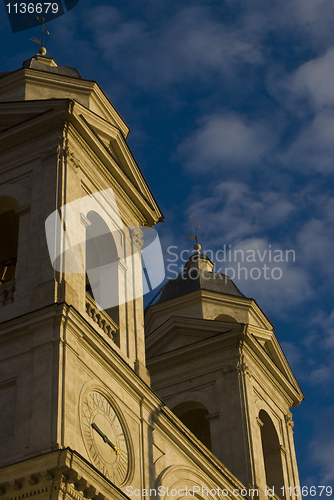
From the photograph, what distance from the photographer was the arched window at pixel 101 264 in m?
22.9

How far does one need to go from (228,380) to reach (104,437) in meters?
11.6

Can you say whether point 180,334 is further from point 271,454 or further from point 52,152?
point 52,152

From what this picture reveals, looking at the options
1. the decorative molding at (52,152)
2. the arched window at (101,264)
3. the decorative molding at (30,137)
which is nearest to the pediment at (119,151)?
the decorative molding at (30,137)

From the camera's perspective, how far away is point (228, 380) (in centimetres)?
3003

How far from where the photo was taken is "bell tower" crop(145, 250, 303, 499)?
1138 inches

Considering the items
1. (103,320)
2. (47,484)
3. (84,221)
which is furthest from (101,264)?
(47,484)

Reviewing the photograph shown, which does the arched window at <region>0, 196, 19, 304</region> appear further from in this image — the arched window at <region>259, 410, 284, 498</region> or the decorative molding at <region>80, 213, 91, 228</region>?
the arched window at <region>259, 410, 284, 498</region>

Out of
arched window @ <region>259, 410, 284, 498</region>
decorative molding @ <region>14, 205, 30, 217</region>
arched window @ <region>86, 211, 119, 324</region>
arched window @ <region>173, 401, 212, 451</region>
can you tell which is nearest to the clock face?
arched window @ <region>86, 211, 119, 324</region>

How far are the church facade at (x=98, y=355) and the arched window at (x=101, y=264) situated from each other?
49 mm

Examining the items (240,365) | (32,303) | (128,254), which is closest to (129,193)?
(128,254)

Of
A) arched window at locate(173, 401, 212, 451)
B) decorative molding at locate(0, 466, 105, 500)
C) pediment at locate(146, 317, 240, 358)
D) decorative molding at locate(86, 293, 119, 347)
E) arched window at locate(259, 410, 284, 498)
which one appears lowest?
decorative molding at locate(0, 466, 105, 500)

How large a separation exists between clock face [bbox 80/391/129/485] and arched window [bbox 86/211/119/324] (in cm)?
357

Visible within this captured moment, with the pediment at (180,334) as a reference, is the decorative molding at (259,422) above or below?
below

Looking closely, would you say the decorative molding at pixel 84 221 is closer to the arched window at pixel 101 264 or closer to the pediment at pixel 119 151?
the arched window at pixel 101 264
